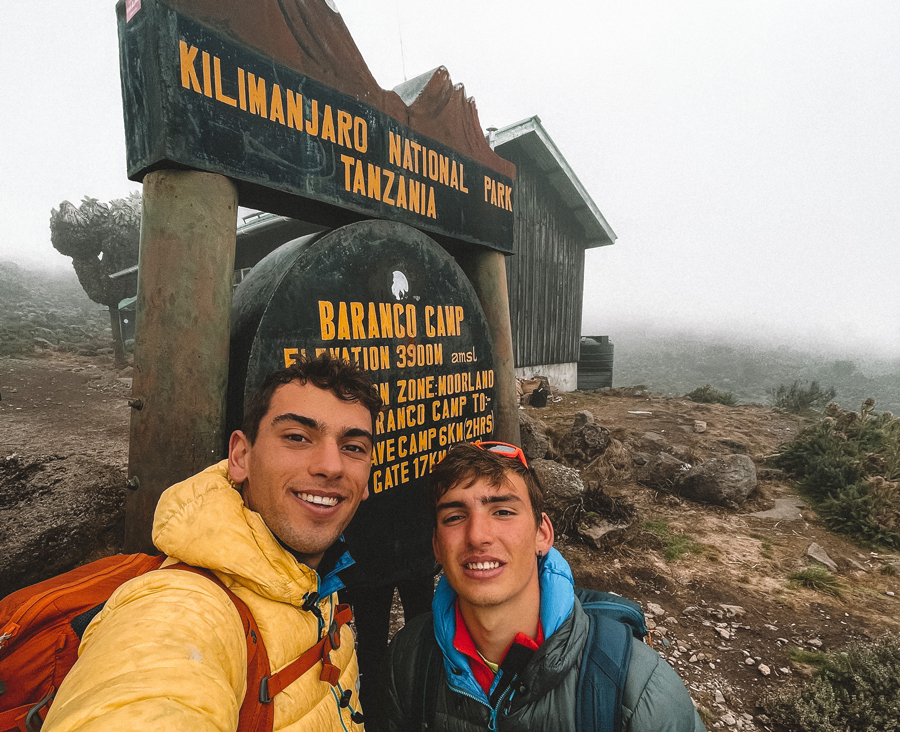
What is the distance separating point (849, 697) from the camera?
2311mm

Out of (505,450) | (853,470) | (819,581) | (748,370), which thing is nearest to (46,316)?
(505,450)

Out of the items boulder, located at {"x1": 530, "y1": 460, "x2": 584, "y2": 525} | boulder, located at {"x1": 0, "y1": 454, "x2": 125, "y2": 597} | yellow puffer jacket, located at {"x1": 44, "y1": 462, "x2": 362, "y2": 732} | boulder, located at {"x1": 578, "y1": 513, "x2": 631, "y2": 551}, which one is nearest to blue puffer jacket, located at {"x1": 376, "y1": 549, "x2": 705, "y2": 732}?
yellow puffer jacket, located at {"x1": 44, "y1": 462, "x2": 362, "y2": 732}

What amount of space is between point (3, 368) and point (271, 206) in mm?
16077

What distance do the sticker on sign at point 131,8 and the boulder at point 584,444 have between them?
5.95 meters

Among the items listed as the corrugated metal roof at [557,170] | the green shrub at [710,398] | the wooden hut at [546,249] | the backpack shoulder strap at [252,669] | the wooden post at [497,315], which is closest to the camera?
the backpack shoulder strap at [252,669]

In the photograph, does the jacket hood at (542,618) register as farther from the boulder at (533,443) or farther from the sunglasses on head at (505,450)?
the boulder at (533,443)

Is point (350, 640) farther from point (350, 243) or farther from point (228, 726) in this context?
point (350, 243)

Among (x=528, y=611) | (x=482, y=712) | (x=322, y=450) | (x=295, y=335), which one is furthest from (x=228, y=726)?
(x=295, y=335)

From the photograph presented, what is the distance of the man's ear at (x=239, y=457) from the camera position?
128cm

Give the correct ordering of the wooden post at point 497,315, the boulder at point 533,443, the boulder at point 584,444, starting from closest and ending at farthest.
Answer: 1. the wooden post at point 497,315
2. the boulder at point 533,443
3. the boulder at point 584,444

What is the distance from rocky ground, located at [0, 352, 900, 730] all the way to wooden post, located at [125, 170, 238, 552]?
1069 mm

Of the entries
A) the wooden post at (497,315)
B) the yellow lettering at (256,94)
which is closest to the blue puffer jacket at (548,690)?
the wooden post at (497,315)

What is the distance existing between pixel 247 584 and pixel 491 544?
2.40 feet

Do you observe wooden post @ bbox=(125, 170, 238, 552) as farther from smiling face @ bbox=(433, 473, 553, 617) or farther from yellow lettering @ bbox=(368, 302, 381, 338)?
smiling face @ bbox=(433, 473, 553, 617)
